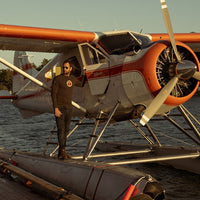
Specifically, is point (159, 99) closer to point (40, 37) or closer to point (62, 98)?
point (62, 98)

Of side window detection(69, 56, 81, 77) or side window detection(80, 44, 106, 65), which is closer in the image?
side window detection(80, 44, 106, 65)

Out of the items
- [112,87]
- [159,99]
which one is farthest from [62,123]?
[159,99]

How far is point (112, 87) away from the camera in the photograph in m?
6.11

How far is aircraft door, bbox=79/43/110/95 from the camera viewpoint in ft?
20.5

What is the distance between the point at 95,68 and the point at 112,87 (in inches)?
22.9

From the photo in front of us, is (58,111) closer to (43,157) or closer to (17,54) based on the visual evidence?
(43,157)

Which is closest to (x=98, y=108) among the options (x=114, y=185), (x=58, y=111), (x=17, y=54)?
(x=58, y=111)

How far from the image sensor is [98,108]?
6.51 meters

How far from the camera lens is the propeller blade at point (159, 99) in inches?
203

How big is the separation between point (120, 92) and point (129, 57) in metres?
0.64

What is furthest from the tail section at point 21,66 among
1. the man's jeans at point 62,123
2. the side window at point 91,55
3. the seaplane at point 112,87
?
the man's jeans at point 62,123

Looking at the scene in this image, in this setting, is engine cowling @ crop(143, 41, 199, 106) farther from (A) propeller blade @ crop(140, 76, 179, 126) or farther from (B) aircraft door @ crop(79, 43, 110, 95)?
(B) aircraft door @ crop(79, 43, 110, 95)

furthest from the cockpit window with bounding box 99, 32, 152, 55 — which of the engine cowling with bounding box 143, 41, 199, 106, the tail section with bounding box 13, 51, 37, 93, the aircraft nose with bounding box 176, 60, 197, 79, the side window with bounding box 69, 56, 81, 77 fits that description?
the tail section with bounding box 13, 51, 37, 93

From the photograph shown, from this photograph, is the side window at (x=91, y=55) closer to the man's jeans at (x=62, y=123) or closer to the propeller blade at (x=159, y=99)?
the man's jeans at (x=62, y=123)
